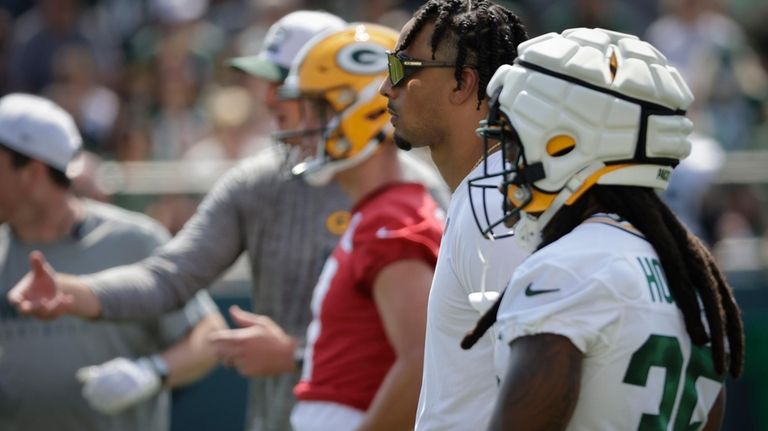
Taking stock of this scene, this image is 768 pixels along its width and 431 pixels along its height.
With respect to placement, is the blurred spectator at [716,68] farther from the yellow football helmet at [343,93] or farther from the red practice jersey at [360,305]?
the red practice jersey at [360,305]

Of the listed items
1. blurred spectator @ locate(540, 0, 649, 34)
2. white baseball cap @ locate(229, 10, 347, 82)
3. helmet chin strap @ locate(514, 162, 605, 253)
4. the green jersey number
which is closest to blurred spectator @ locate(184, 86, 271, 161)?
blurred spectator @ locate(540, 0, 649, 34)

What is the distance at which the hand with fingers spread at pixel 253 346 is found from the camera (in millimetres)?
4719

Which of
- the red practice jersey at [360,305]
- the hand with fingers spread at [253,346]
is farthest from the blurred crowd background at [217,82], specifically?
the red practice jersey at [360,305]

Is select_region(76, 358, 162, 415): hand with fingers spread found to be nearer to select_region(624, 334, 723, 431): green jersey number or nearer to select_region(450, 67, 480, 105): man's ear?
select_region(450, 67, 480, 105): man's ear

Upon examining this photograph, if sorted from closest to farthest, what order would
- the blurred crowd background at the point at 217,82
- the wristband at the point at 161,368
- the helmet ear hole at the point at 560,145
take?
the helmet ear hole at the point at 560,145
the wristband at the point at 161,368
the blurred crowd background at the point at 217,82

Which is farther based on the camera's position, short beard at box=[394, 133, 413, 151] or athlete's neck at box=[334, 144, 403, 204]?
athlete's neck at box=[334, 144, 403, 204]

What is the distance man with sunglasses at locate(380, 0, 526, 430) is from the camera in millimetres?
3139

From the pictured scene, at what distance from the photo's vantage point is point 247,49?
10.7m

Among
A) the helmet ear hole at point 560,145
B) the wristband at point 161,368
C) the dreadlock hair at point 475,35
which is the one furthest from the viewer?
the wristband at point 161,368

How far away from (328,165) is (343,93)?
288mm

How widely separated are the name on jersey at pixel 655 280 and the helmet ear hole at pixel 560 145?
28 centimetres

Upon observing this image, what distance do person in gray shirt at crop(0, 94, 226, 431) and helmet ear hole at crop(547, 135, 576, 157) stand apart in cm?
311

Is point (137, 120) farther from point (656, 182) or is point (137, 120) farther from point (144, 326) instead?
point (656, 182)

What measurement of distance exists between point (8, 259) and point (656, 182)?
3.74 metres
